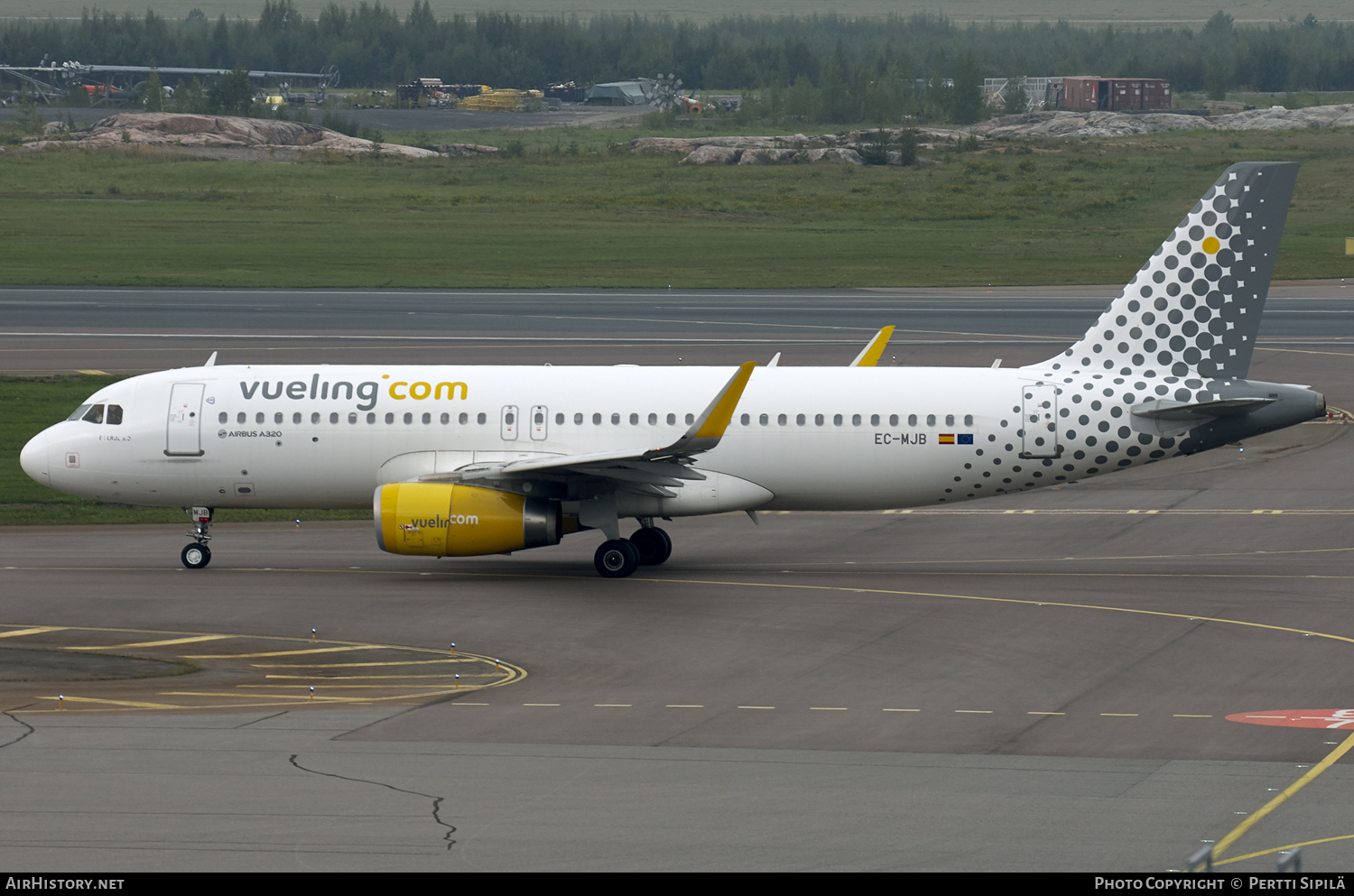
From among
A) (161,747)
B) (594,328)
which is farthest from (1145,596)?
(594,328)

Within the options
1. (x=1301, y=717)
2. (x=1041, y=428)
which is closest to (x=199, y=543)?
(x=1041, y=428)

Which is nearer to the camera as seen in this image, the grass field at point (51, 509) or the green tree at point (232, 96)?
the grass field at point (51, 509)

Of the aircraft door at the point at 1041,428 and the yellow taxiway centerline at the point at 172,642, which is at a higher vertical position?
the aircraft door at the point at 1041,428

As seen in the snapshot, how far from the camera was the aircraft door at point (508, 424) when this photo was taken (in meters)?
36.5

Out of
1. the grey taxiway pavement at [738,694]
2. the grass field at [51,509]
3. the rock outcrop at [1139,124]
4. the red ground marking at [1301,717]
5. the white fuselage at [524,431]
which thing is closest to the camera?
the grey taxiway pavement at [738,694]

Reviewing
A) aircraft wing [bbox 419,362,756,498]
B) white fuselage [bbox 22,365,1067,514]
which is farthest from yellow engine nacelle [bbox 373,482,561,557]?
white fuselage [bbox 22,365,1067,514]

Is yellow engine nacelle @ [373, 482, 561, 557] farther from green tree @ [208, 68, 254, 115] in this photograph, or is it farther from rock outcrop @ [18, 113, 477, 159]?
green tree @ [208, 68, 254, 115]

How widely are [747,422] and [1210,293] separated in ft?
33.4

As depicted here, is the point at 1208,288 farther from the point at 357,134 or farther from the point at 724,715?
the point at 357,134

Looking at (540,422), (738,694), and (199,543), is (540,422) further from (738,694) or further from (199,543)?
(738,694)

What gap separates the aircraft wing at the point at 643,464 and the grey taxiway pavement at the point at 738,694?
213cm

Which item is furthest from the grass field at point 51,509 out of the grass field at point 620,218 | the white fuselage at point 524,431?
the white fuselage at point 524,431

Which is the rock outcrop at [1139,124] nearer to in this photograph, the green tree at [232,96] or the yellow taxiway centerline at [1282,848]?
the green tree at [232,96]

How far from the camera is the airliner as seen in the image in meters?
35.7
